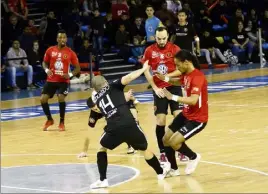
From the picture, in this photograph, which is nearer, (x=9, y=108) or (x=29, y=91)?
(x=9, y=108)

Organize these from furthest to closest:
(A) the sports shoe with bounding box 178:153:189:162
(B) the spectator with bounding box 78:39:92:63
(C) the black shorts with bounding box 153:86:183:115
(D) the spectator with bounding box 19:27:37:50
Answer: (B) the spectator with bounding box 78:39:92:63 < (D) the spectator with bounding box 19:27:37:50 < (C) the black shorts with bounding box 153:86:183:115 < (A) the sports shoe with bounding box 178:153:189:162

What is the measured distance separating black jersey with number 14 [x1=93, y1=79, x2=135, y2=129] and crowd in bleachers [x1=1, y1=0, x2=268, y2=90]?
13.9 m

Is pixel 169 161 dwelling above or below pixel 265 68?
above

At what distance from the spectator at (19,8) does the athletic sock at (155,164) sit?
713 inches

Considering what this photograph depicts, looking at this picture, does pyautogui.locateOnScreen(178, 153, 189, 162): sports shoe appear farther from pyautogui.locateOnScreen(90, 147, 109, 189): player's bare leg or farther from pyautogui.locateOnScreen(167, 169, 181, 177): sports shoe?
pyautogui.locateOnScreen(90, 147, 109, 189): player's bare leg

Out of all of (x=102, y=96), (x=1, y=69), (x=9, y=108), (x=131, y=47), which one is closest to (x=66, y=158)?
(x=102, y=96)

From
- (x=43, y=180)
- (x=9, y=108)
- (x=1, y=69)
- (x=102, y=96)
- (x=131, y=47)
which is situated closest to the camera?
(x=102, y=96)

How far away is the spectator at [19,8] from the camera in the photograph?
30.2 m

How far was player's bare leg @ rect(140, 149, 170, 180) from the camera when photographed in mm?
12664

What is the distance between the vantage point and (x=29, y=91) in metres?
27.9

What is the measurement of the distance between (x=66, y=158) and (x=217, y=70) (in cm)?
1667

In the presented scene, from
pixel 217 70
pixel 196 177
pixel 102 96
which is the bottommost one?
pixel 217 70

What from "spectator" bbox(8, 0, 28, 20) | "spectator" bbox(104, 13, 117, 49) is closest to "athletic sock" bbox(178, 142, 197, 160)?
"spectator" bbox(8, 0, 28, 20)

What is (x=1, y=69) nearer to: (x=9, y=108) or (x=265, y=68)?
(x=9, y=108)
